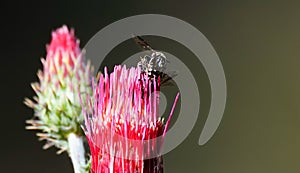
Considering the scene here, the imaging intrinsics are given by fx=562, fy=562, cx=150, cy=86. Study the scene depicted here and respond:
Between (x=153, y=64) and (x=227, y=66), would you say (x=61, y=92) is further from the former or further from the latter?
(x=227, y=66)

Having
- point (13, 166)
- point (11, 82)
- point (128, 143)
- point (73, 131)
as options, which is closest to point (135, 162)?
point (128, 143)

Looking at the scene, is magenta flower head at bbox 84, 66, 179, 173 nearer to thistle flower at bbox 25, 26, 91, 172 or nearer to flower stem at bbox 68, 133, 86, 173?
flower stem at bbox 68, 133, 86, 173

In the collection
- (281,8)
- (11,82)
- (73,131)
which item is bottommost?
(73,131)

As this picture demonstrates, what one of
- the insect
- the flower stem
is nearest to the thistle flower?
the flower stem

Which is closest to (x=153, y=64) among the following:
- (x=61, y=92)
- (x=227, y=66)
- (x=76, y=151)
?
(x=76, y=151)

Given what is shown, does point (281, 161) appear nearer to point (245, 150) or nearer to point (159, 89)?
point (245, 150)

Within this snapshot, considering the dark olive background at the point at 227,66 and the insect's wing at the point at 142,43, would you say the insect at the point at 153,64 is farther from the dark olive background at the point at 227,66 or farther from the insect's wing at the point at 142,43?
the dark olive background at the point at 227,66
